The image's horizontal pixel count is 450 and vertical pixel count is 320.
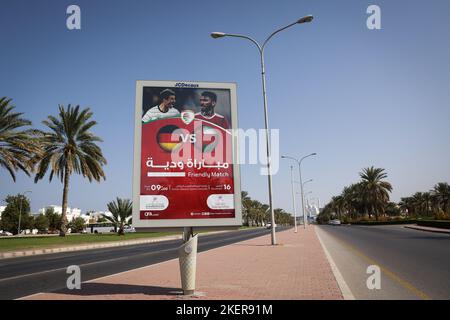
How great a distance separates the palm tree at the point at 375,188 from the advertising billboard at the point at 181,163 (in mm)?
61944

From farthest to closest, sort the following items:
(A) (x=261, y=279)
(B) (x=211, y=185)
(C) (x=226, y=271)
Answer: (C) (x=226, y=271)
(A) (x=261, y=279)
(B) (x=211, y=185)

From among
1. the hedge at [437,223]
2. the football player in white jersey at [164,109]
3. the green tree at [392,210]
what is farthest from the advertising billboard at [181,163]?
the green tree at [392,210]

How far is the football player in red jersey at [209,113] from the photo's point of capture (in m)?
6.89

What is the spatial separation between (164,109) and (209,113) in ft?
3.01

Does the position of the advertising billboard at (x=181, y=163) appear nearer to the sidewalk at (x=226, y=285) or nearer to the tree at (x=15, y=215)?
the sidewalk at (x=226, y=285)

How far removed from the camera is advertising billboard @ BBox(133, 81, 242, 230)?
6.52 m

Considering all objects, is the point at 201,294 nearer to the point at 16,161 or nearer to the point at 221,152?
the point at 221,152

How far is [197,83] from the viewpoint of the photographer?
7.04 meters

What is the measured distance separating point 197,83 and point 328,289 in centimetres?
489

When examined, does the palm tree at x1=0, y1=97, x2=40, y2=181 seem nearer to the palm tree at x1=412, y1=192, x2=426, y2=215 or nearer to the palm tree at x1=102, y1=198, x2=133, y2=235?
the palm tree at x1=102, y1=198, x2=133, y2=235

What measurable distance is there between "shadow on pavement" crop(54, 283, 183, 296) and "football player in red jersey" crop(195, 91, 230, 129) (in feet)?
11.3

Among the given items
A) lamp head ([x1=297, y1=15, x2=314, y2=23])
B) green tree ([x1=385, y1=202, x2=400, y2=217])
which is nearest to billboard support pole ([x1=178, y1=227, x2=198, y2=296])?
lamp head ([x1=297, y1=15, x2=314, y2=23])

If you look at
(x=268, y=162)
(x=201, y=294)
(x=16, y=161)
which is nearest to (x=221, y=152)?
(x=201, y=294)
